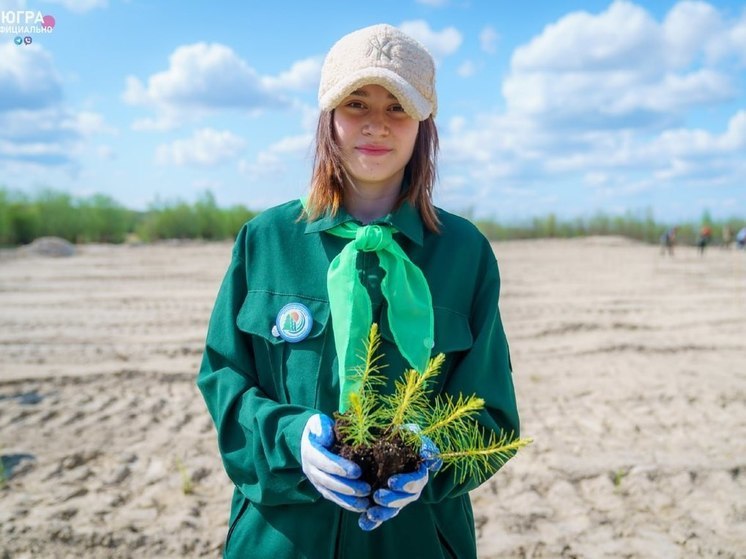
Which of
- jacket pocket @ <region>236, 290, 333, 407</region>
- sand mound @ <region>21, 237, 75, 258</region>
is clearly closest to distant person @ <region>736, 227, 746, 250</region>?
sand mound @ <region>21, 237, 75, 258</region>

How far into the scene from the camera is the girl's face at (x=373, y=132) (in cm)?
160

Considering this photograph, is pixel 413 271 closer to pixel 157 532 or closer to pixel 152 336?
pixel 157 532

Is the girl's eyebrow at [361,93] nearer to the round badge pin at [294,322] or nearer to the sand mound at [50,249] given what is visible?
the round badge pin at [294,322]

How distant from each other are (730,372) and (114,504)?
5104 mm

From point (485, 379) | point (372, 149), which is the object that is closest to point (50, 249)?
point (372, 149)

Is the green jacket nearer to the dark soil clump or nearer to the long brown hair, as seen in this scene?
the long brown hair

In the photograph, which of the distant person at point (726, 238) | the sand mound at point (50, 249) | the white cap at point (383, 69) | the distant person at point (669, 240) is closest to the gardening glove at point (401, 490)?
the white cap at point (383, 69)

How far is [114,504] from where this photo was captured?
329 cm

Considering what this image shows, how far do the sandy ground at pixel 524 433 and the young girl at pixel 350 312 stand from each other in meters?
1.59

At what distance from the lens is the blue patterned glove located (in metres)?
1.29

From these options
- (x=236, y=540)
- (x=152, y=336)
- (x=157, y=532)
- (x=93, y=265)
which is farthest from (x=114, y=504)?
(x=93, y=265)

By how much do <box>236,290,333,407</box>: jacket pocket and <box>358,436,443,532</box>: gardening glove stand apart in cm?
32

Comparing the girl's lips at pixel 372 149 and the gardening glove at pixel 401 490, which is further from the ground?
the girl's lips at pixel 372 149

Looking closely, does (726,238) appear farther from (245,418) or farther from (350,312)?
(245,418)
